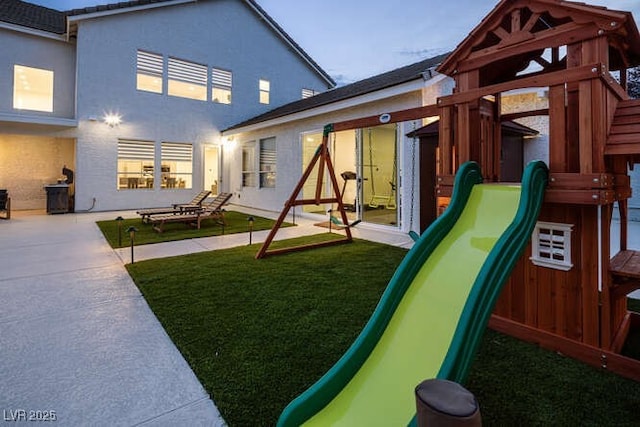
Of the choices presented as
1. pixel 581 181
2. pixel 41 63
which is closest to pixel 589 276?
pixel 581 181

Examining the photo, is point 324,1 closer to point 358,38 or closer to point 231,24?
point 358,38

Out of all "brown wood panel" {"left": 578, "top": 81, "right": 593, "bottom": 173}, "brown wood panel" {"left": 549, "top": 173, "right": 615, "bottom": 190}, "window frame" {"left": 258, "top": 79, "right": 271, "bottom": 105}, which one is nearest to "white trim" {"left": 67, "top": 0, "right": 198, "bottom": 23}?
"window frame" {"left": 258, "top": 79, "right": 271, "bottom": 105}

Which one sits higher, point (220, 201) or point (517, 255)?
point (220, 201)

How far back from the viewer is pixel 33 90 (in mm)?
11391

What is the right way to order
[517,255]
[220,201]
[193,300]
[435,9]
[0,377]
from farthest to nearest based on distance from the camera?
[435,9] → [220,201] → [193,300] → [0,377] → [517,255]

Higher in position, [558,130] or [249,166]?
[249,166]

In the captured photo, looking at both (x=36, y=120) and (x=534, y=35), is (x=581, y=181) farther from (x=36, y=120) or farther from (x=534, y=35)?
(x=36, y=120)

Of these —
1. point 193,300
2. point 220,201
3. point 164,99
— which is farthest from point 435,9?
point 193,300

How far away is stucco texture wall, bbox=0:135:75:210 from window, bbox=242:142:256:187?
636 centimetres

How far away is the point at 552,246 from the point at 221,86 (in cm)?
1377

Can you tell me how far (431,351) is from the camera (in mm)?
1582

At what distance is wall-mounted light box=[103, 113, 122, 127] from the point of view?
36.7 ft

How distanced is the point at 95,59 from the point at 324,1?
35.8m

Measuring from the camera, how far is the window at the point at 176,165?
1241cm
